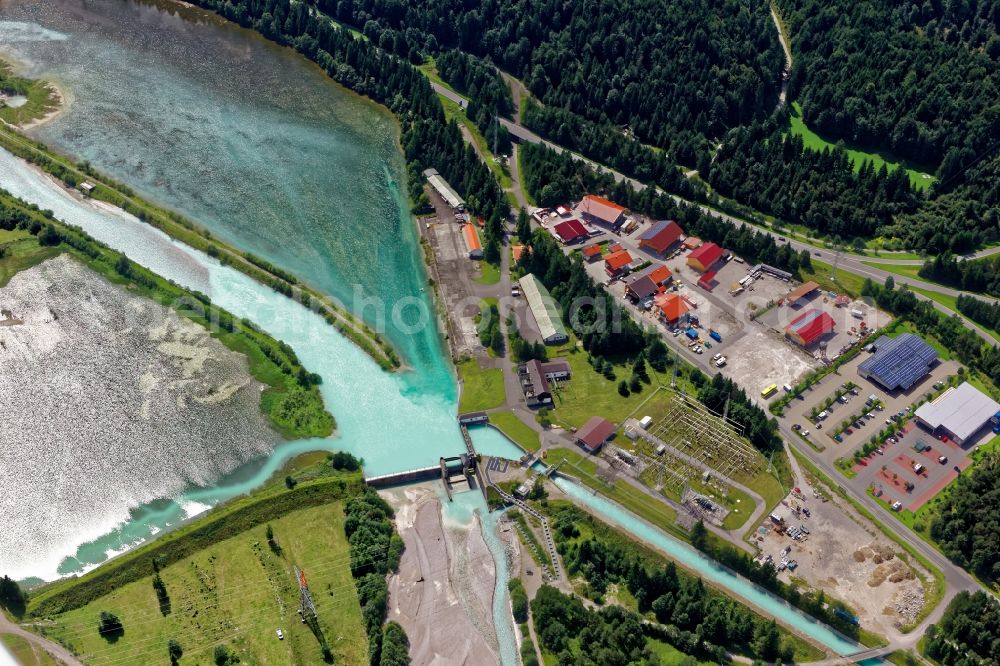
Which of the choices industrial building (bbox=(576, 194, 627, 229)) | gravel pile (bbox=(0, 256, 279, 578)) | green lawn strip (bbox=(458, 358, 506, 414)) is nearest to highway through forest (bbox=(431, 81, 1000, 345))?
industrial building (bbox=(576, 194, 627, 229))

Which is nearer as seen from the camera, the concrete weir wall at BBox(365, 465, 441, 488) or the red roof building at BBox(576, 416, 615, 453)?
the concrete weir wall at BBox(365, 465, 441, 488)

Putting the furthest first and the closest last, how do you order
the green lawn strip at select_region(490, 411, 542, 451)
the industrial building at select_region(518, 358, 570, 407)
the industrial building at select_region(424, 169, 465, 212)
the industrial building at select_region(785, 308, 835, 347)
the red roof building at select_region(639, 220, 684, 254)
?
the industrial building at select_region(424, 169, 465, 212), the red roof building at select_region(639, 220, 684, 254), the industrial building at select_region(785, 308, 835, 347), the industrial building at select_region(518, 358, 570, 407), the green lawn strip at select_region(490, 411, 542, 451)

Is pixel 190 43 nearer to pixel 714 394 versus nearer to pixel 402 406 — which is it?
pixel 402 406

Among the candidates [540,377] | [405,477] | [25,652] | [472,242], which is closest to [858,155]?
[472,242]

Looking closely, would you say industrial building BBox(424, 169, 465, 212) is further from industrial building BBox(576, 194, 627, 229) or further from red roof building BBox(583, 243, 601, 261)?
red roof building BBox(583, 243, 601, 261)

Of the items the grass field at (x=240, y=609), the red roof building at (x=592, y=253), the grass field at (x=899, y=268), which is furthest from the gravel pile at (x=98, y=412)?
the grass field at (x=899, y=268)

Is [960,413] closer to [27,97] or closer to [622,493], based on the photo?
[622,493]
